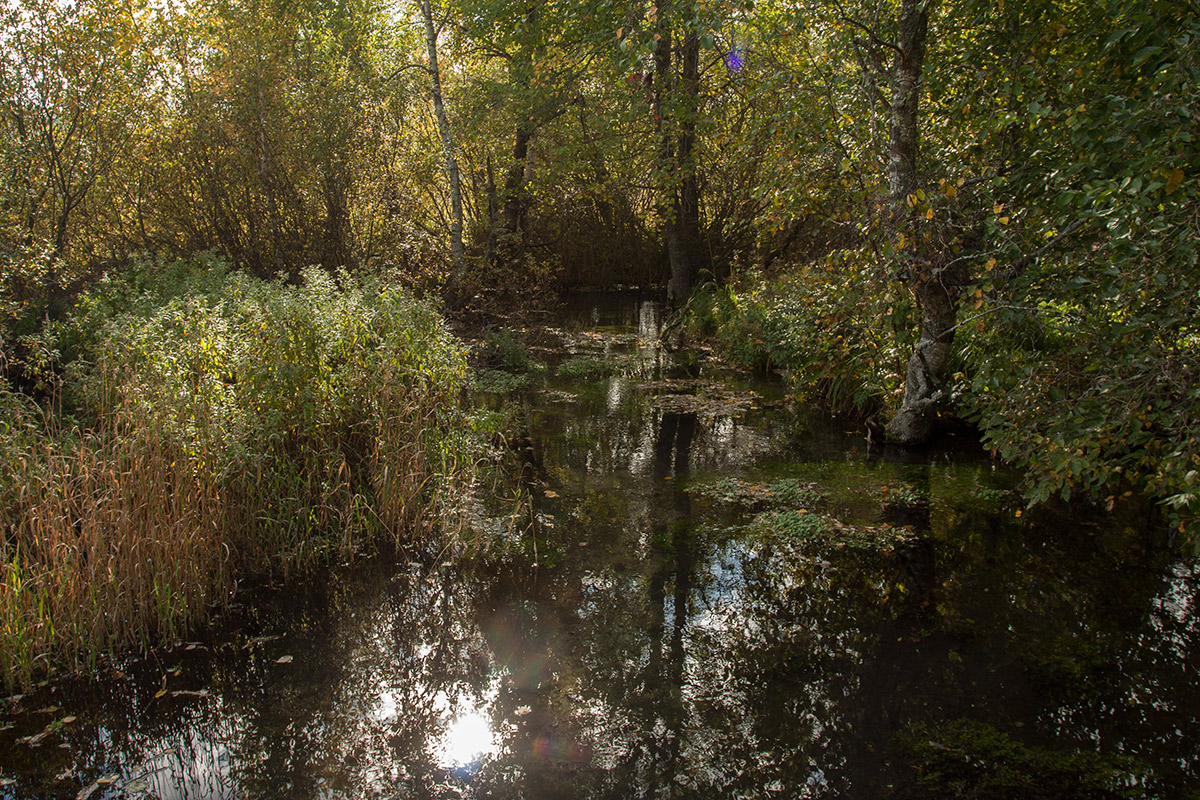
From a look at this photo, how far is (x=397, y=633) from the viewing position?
4.60 m

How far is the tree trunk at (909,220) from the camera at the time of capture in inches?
258

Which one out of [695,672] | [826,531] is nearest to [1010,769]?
[695,672]

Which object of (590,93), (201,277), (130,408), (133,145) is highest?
(590,93)

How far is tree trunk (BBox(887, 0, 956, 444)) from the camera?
655cm

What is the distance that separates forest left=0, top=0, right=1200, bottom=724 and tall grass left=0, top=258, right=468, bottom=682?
3cm

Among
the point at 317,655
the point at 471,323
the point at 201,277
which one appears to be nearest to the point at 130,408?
the point at 317,655

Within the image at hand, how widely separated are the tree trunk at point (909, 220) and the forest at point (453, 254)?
1.3 inches

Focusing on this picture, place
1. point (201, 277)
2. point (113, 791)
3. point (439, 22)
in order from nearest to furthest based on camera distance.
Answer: point (113, 791), point (201, 277), point (439, 22)

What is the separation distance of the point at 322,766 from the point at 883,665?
3021 mm

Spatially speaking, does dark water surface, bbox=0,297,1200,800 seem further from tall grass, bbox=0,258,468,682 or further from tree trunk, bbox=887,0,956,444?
tree trunk, bbox=887,0,956,444

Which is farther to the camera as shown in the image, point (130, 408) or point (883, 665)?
point (130, 408)

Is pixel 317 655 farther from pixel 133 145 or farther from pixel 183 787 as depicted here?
pixel 133 145

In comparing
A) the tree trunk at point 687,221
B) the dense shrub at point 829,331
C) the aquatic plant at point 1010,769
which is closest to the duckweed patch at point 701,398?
the dense shrub at point 829,331

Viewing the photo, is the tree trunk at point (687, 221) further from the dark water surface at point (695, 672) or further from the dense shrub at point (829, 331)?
the dark water surface at point (695, 672)
